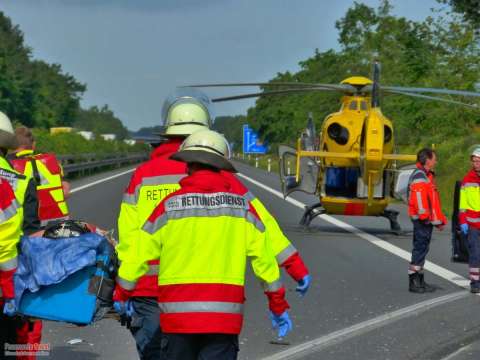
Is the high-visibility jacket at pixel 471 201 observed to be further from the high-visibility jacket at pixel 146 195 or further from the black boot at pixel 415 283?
the high-visibility jacket at pixel 146 195

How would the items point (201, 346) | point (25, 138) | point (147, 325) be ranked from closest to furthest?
point (201, 346), point (147, 325), point (25, 138)

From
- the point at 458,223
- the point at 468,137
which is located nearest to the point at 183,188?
the point at 458,223

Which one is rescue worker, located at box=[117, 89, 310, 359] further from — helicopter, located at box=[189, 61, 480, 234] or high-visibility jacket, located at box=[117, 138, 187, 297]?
helicopter, located at box=[189, 61, 480, 234]

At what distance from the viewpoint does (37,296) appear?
6.02 meters

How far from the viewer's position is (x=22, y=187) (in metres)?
6.20

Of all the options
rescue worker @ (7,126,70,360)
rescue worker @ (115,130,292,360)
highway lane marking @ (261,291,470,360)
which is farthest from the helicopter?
rescue worker @ (115,130,292,360)

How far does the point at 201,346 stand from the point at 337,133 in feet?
50.5

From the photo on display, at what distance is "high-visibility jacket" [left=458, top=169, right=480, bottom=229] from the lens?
12.6 meters

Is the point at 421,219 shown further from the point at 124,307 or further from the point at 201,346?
the point at 201,346

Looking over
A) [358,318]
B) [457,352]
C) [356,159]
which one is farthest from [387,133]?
[457,352]

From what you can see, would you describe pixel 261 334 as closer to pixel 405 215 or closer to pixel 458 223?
pixel 458 223

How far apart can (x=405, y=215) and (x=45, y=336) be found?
1685cm

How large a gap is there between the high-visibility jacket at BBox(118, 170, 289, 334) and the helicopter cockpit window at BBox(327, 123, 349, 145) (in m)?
15.1

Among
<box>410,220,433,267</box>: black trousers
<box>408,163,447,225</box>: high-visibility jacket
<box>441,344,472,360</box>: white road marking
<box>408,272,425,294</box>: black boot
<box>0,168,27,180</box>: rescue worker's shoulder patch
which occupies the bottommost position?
<box>408,272,425,294</box>: black boot
